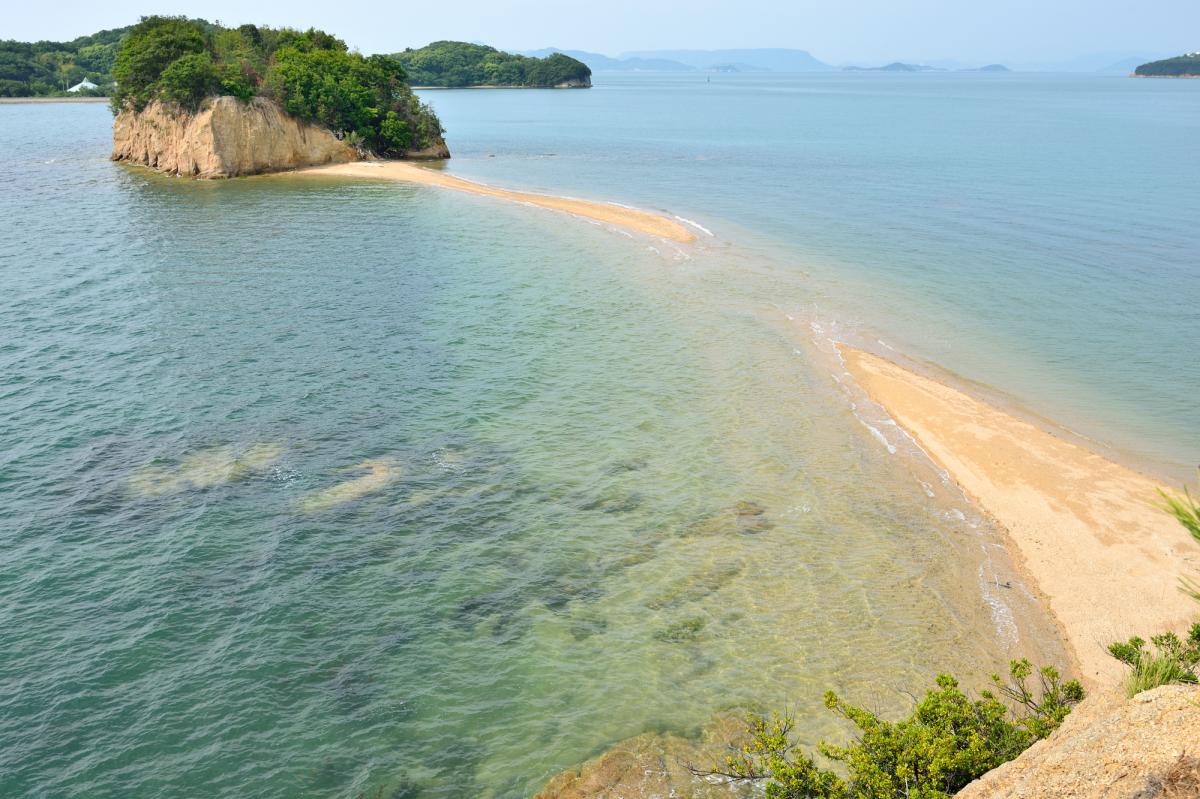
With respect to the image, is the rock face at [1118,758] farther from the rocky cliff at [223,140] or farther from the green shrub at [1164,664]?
the rocky cliff at [223,140]

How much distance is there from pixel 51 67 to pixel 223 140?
503 ft

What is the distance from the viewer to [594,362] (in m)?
30.0

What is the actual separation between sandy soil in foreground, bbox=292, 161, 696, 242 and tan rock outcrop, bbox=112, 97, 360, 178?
234 centimetres

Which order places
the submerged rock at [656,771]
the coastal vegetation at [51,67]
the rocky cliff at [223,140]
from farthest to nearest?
the coastal vegetation at [51,67] < the rocky cliff at [223,140] < the submerged rock at [656,771]

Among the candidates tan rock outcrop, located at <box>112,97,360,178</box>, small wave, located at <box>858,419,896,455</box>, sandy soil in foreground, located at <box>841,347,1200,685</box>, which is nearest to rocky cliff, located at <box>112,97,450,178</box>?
tan rock outcrop, located at <box>112,97,360,178</box>

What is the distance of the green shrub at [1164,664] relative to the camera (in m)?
9.78

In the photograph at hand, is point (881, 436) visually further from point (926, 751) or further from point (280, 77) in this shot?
point (280, 77)

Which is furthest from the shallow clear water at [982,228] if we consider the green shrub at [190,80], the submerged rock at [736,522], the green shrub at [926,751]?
the green shrub at [190,80]

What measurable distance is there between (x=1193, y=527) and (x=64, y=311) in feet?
124

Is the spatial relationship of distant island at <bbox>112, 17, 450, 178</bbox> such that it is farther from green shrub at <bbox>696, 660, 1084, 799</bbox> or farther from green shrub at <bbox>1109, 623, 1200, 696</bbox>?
green shrub at <bbox>1109, 623, 1200, 696</bbox>

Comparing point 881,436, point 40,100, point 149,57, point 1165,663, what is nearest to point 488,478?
point 881,436

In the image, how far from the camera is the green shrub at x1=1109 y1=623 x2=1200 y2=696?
9.78 m

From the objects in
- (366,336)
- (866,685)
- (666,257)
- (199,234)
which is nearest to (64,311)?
(366,336)

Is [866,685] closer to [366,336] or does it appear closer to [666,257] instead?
[366,336]
